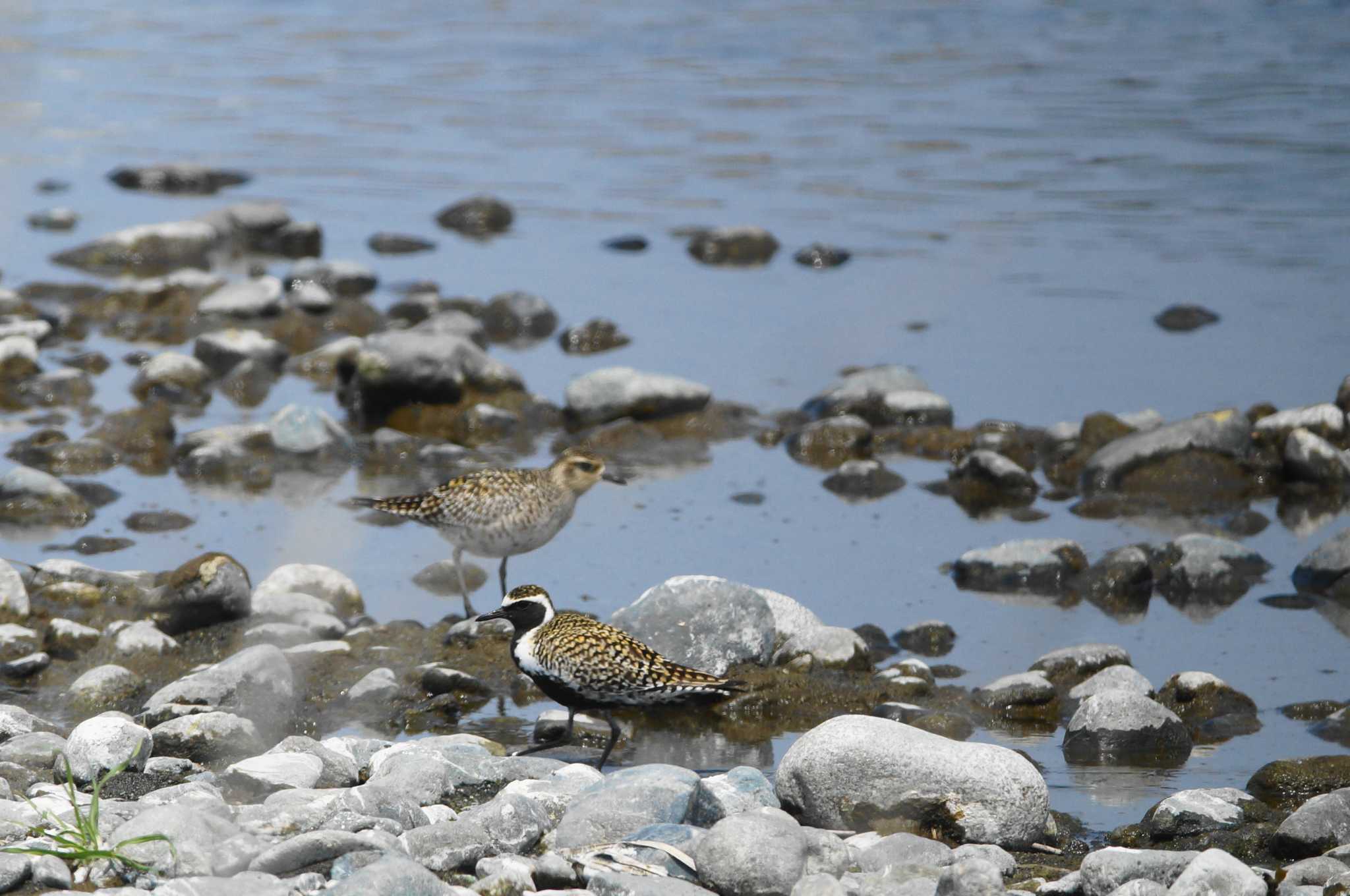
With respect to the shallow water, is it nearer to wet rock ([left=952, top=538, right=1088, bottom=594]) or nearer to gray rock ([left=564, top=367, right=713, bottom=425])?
wet rock ([left=952, top=538, right=1088, bottom=594])

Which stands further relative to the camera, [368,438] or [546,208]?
[546,208]

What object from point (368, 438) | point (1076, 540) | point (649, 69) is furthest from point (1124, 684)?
point (649, 69)

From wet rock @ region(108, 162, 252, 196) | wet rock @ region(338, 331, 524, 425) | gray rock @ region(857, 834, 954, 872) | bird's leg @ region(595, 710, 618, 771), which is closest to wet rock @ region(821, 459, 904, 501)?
wet rock @ region(338, 331, 524, 425)

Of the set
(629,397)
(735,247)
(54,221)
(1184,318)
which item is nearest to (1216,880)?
(629,397)

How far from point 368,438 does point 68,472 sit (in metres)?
2.36

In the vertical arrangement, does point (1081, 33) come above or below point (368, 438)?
above

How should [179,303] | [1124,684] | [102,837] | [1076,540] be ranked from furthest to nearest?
[179,303] < [1076,540] < [1124,684] < [102,837]

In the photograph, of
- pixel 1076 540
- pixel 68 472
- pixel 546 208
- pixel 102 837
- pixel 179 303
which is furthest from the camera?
pixel 546 208

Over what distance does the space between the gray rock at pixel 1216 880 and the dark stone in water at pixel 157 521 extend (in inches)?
312

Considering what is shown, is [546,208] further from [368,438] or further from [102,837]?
[102,837]

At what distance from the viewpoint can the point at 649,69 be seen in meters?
31.5

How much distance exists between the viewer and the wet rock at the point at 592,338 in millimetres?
16141

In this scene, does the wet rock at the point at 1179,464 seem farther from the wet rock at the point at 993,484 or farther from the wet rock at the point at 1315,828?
the wet rock at the point at 1315,828

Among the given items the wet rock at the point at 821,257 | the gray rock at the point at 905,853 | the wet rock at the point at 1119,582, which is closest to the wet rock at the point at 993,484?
the wet rock at the point at 1119,582
